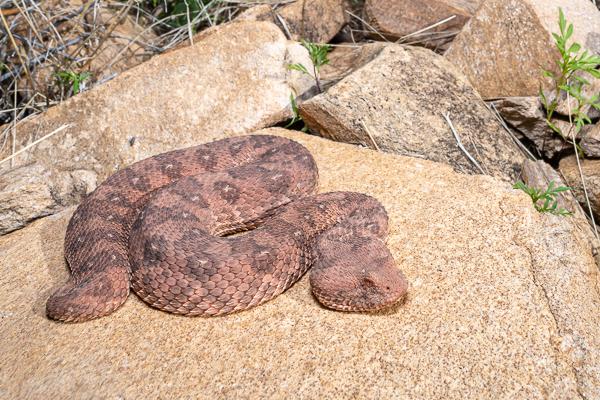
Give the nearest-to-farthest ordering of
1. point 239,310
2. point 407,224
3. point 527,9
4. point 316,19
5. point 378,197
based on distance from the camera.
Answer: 1. point 239,310
2. point 407,224
3. point 378,197
4. point 527,9
5. point 316,19

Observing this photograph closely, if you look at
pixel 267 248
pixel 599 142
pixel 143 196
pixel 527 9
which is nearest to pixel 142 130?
pixel 143 196

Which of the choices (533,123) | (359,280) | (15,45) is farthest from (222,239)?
(15,45)

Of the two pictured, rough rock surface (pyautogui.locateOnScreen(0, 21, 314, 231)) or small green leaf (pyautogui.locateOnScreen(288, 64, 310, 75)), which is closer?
rough rock surface (pyautogui.locateOnScreen(0, 21, 314, 231))

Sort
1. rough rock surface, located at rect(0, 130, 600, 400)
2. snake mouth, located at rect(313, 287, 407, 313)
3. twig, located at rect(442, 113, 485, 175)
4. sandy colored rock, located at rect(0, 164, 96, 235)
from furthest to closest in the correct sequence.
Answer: twig, located at rect(442, 113, 485, 175) < sandy colored rock, located at rect(0, 164, 96, 235) < snake mouth, located at rect(313, 287, 407, 313) < rough rock surface, located at rect(0, 130, 600, 400)

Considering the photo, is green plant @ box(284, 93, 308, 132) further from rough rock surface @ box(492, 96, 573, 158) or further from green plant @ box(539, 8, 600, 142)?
green plant @ box(539, 8, 600, 142)

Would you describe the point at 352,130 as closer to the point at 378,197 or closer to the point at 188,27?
the point at 378,197

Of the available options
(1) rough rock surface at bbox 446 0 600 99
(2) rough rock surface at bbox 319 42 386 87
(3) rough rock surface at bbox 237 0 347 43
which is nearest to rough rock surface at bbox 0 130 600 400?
(1) rough rock surface at bbox 446 0 600 99

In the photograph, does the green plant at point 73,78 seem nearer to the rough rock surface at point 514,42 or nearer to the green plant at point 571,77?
the rough rock surface at point 514,42
